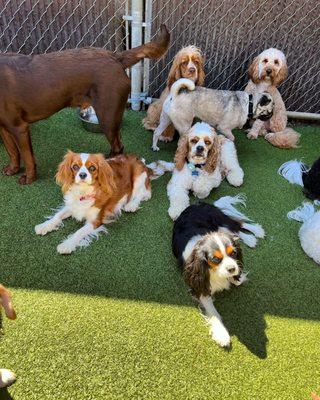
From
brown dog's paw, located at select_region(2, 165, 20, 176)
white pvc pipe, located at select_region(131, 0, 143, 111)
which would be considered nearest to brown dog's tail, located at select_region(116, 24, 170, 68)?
white pvc pipe, located at select_region(131, 0, 143, 111)

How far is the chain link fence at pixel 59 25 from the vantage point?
12.8 feet

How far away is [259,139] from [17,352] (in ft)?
11.2

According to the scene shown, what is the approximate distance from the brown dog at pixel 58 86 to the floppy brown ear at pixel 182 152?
1.98 ft

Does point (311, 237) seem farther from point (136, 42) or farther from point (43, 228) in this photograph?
point (136, 42)

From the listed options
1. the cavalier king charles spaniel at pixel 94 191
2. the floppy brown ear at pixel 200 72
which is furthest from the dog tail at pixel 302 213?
the floppy brown ear at pixel 200 72

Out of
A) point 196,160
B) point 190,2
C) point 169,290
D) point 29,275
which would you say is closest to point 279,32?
point 190,2

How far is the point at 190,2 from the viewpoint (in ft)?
12.6

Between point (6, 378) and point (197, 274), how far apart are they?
1154 millimetres

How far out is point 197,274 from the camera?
2.08m

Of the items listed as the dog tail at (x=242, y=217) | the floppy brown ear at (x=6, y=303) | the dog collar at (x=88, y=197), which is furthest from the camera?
the dog tail at (x=242, y=217)

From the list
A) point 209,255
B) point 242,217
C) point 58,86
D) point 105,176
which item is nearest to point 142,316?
point 209,255

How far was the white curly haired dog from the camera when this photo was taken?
9.70ft

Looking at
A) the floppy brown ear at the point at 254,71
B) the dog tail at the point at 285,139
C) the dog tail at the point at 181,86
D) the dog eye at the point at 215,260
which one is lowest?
the dog tail at the point at 285,139

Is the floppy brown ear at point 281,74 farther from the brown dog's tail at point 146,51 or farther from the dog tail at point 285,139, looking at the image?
the brown dog's tail at point 146,51
